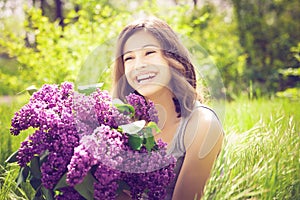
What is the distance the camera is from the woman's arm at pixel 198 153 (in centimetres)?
180

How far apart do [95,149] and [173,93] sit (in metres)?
0.88

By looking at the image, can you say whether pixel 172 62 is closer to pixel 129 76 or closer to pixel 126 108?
pixel 129 76

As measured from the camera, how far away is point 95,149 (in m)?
1.34

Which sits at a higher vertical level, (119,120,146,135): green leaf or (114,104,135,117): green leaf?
(114,104,135,117): green leaf

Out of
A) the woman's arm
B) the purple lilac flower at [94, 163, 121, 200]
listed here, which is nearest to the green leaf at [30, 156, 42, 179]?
the purple lilac flower at [94, 163, 121, 200]

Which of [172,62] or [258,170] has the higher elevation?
[172,62]

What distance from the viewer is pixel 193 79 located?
2238mm

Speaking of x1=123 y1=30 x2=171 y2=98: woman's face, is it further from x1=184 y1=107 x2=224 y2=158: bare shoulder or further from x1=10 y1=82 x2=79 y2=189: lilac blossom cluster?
x1=10 y1=82 x2=79 y2=189: lilac blossom cluster

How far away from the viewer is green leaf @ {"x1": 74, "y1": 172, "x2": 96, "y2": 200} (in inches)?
56.6

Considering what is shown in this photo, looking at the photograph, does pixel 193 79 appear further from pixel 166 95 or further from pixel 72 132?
pixel 72 132

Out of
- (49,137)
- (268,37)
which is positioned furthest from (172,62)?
(268,37)

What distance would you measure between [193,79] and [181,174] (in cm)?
62

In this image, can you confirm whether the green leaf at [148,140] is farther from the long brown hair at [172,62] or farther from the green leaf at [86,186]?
the long brown hair at [172,62]

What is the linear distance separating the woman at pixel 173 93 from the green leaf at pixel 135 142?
447 millimetres
